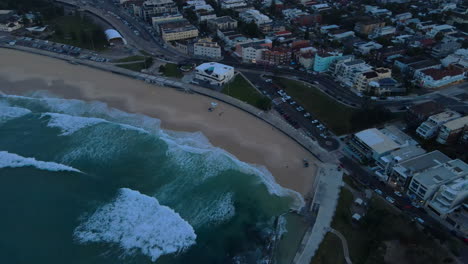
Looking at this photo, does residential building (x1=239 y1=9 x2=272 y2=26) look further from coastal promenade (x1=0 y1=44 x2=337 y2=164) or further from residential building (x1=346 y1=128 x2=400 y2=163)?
residential building (x1=346 y1=128 x2=400 y2=163)

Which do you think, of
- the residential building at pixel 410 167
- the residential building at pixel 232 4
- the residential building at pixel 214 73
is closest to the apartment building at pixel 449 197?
the residential building at pixel 410 167

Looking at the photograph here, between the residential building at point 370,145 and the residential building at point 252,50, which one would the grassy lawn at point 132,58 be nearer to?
the residential building at point 252,50

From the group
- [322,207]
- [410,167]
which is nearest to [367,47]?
[410,167]

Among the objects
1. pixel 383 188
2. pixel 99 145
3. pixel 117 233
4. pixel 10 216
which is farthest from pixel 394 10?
pixel 10 216

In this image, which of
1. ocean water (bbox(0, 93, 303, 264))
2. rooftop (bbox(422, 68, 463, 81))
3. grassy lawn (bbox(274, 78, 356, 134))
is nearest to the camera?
ocean water (bbox(0, 93, 303, 264))

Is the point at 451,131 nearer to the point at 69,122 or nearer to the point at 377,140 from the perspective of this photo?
the point at 377,140

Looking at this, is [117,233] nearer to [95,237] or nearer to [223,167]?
[95,237]

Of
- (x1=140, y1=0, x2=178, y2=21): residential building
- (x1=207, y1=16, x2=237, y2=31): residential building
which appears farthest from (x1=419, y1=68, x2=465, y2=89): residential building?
(x1=140, y1=0, x2=178, y2=21): residential building
